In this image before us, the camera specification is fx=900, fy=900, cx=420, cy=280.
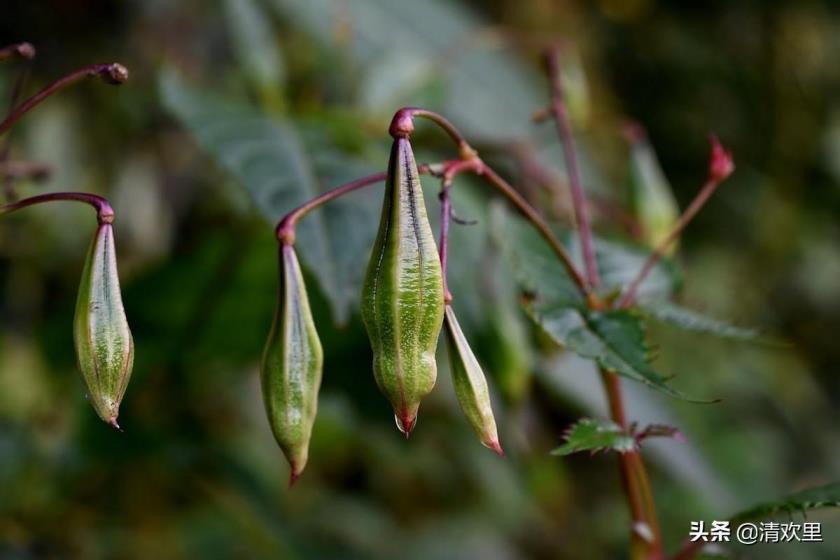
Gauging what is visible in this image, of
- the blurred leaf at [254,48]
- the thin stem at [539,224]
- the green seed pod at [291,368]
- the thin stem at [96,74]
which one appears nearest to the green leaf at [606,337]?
the thin stem at [539,224]

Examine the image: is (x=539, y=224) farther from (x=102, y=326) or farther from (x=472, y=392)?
(x=102, y=326)

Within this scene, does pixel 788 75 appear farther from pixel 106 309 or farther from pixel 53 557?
pixel 106 309

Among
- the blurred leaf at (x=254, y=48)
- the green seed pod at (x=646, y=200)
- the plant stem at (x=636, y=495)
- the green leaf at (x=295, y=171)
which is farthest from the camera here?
the blurred leaf at (x=254, y=48)

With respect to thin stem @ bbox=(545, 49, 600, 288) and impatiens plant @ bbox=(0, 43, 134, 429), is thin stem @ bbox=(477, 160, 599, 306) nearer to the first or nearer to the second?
thin stem @ bbox=(545, 49, 600, 288)

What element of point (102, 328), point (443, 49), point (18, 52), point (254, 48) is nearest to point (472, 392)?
point (102, 328)

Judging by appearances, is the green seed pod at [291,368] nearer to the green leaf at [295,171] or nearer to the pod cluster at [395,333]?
the pod cluster at [395,333]

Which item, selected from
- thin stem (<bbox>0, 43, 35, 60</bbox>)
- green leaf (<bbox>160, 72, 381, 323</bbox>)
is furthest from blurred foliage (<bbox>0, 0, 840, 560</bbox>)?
thin stem (<bbox>0, 43, 35, 60</bbox>)
